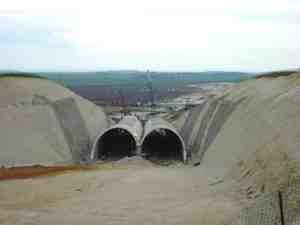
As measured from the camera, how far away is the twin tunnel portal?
2769cm

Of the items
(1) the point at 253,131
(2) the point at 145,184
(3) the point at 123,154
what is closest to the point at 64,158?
(3) the point at 123,154

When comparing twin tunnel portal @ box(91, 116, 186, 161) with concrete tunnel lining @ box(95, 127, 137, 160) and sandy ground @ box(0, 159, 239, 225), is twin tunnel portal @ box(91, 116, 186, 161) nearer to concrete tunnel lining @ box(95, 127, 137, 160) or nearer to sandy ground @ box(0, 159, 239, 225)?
concrete tunnel lining @ box(95, 127, 137, 160)

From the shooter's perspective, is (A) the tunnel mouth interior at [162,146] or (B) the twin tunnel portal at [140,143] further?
(A) the tunnel mouth interior at [162,146]

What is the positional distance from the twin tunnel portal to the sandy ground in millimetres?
6470

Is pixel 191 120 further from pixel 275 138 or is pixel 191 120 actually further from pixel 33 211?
pixel 33 211

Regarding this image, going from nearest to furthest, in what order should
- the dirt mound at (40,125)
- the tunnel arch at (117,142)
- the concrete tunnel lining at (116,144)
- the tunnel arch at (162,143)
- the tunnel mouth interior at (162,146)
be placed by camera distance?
1. the dirt mound at (40,125)
2. the tunnel arch at (117,142)
3. the tunnel arch at (162,143)
4. the tunnel mouth interior at (162,146)
5. the concrete tunnel lining at (116,144)

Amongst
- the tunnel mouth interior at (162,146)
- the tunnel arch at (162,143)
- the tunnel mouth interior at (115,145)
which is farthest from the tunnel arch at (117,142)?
the tunnel mouth interior at (162,146)

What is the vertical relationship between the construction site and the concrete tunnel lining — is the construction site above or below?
above

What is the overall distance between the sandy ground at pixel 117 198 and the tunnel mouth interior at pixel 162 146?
22.9 ft

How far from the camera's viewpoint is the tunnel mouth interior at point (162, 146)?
2834 centimetres

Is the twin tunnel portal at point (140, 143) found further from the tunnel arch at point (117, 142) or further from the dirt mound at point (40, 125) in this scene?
the dirt mound at point (40, 125)

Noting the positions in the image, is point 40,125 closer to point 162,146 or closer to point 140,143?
point 140,143

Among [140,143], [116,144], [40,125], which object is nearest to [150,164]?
[140,143]

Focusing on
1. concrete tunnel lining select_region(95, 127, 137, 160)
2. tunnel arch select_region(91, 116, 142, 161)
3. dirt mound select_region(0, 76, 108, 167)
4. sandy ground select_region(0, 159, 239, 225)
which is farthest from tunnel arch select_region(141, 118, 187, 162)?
sandy ground select_region(0, 159, 239, 225)
